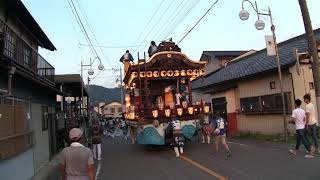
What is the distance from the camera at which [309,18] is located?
14562 millimetres

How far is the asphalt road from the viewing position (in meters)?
11.6

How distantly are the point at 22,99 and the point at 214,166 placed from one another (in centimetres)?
629

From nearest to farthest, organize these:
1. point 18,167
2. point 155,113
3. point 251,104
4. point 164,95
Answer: point 18,167
point 155,113
point 164,95
point 251,104

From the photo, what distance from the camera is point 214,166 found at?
13945mm

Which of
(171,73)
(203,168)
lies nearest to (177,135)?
(171,73)

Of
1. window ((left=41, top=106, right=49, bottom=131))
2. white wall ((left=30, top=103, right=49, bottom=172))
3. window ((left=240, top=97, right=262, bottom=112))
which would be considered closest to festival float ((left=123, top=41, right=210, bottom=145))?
window ((left=41, top=106, right=49, bottom=131))

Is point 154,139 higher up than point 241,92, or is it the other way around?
point 241,92

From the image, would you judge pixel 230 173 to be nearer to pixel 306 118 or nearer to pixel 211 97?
pixel 306 118

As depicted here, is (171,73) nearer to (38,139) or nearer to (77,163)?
(38,139)

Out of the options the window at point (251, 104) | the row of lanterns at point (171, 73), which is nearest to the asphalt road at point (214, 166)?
the row of lanterns at point (171, 73)

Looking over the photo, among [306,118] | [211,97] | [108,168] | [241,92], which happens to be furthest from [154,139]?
[211,97]

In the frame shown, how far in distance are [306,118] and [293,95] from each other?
8062 millimetres

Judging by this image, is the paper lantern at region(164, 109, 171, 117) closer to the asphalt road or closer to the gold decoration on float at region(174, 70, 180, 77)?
the asphalt road

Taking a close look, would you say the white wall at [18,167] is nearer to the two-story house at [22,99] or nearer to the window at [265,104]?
the two-story house at [22,99]
